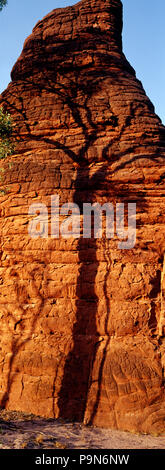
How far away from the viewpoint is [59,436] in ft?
26.6

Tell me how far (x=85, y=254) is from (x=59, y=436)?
4.67 meters

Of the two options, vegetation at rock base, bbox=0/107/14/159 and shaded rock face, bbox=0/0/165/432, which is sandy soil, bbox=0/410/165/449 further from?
vegetation at rock base, bbox=0/107/14/159

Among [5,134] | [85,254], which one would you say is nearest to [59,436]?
[85,254]

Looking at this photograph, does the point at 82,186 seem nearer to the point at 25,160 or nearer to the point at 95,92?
the point at 25,160

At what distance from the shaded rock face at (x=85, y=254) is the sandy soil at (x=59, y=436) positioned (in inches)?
13.9

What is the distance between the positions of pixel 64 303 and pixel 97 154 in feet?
15.3

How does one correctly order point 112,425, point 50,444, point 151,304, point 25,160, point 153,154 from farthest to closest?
point 25,160
point 153,154
point 151,304
point 112,425
point 50,444

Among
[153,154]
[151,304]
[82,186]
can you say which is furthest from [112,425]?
[153,154]

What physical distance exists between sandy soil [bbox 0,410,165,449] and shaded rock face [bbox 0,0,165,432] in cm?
35

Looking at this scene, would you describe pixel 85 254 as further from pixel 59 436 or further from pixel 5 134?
pixel 59 436

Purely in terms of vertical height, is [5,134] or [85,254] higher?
[5,134]

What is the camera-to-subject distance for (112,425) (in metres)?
8.94

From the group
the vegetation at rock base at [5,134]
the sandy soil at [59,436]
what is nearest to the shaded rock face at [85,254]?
the sandy soil at [59,436]

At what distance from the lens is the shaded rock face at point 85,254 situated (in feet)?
30.7
